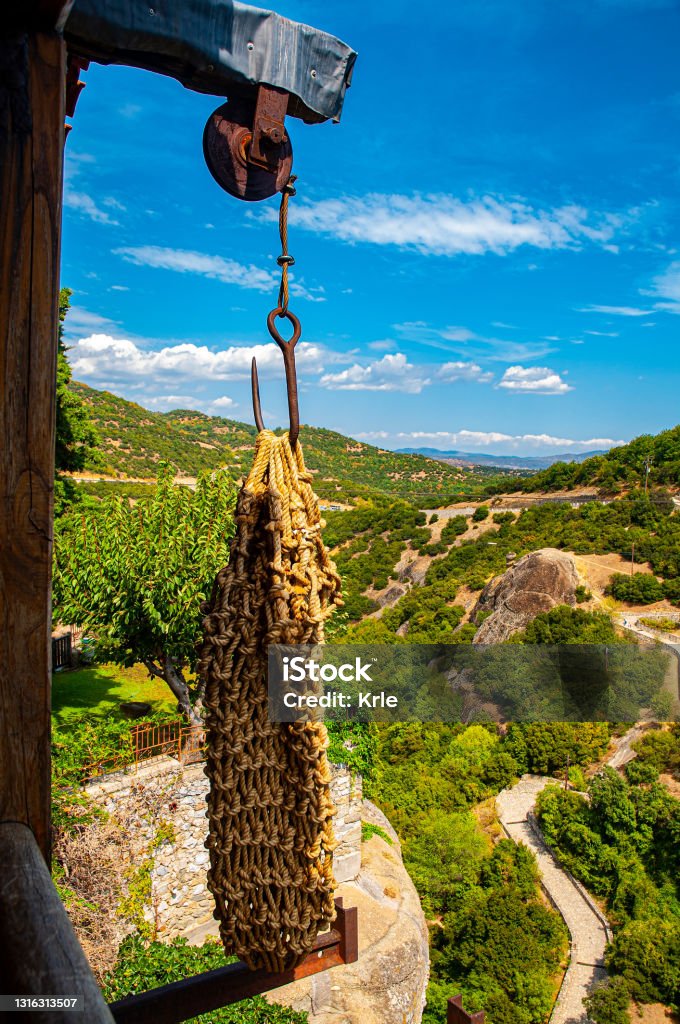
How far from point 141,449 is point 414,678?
26.7 meters

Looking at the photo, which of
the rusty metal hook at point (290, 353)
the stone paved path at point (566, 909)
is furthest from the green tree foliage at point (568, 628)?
the rusty metal hook at point (290, 353)

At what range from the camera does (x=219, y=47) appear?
4.97 feet

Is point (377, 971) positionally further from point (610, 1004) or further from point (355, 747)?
point (610, 1004)

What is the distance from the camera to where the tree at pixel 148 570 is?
25.5ft

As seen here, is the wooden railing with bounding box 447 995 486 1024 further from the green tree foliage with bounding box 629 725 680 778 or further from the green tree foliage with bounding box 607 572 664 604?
the green tree foliage with bounding box 607 572 664 604

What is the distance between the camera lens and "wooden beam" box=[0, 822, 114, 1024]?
75 cm

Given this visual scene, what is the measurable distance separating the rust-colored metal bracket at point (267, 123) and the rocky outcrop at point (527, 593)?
1978cm

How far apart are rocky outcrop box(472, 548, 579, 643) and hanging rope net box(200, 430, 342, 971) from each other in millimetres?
19429

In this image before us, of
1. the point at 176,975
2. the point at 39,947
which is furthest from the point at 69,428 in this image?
the point at 39,947

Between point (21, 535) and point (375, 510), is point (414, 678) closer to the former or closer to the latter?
point (375, 510)

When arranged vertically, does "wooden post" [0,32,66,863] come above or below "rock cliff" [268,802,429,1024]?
above

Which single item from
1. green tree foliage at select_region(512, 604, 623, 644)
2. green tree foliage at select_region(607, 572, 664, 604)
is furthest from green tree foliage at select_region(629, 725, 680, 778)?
green tree foliage at select_region(607, 572, 664, 604)

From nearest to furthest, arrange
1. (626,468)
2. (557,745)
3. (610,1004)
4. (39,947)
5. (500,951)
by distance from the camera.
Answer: (39,947), (610,1004), (500,951), (557,745), (626,468)

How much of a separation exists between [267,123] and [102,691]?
11.4m
